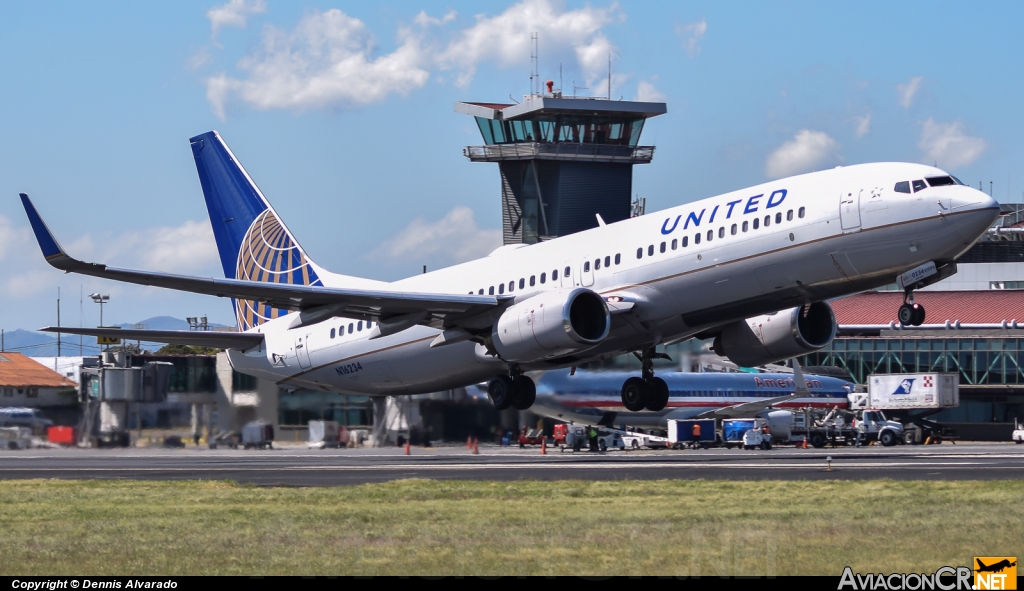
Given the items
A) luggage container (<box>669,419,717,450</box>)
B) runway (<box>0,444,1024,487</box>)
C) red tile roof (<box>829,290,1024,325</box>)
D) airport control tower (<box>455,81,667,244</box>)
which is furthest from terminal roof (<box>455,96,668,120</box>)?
runway (<box>0,444,1024,487</box>)

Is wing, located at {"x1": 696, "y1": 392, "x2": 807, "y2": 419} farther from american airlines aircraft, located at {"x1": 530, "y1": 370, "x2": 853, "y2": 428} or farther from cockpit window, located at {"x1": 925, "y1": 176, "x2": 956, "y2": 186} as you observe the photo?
cockpit window, located at {"x1": 925, "y1": 176, "x2": 956, "y2": 186}

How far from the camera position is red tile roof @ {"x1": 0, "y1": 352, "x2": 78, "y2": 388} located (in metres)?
49.1

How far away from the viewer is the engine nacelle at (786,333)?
36938 mm

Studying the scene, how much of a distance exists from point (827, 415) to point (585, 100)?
189 feet

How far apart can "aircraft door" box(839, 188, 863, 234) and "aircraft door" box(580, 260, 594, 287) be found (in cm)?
763

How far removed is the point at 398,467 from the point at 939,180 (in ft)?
58.6

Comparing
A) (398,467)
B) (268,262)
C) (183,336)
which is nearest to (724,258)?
(398,467)

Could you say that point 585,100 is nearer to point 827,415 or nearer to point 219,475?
point 827,415

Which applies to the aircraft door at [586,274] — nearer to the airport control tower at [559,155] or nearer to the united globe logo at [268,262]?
the united globe logo at [268,262]

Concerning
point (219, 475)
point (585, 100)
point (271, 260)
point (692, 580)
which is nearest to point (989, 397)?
point (585, 100)

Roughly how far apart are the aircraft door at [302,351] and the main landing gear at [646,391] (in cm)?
1108

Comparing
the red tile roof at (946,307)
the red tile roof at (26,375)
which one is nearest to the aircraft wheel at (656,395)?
the red tile roof at (26,375)

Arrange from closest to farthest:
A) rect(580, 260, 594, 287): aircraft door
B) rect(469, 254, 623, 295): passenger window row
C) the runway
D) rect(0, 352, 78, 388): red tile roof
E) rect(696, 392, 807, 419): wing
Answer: the runway
rect(469, 254, 623, 295): passenger window row
rect(580, 260, 594, 287): aircraft door
rect(0, 352, 78, 388): red tile roof
rect(696, 392, 807, 419): wing

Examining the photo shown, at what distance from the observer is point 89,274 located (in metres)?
30.4
